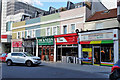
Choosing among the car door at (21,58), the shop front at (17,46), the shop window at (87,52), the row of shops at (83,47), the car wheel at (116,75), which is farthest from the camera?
the shop front at (17,46)

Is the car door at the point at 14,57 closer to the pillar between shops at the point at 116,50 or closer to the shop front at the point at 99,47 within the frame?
the shop front at the point at 99,47

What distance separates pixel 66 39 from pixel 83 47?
296cm

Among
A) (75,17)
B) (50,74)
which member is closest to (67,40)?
(75,17)

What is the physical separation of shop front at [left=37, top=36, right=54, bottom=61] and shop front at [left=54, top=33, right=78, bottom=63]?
42.9 inches

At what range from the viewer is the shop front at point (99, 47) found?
13.9 metres

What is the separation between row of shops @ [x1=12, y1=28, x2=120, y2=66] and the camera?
14164mm

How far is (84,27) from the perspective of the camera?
17297 millimetres

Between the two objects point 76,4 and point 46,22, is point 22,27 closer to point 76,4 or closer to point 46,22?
point 46,22

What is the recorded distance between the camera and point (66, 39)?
18547mm

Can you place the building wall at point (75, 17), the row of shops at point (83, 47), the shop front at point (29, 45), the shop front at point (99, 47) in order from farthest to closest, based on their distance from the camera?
the shop front at point (29, 45) < the building wall at point (75, 17) < the row of shops at point (83, 47) < the shop front at point (99, 47)

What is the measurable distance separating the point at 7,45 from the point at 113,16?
105 feet

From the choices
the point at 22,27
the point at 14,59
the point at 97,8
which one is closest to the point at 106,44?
the point at 97,8

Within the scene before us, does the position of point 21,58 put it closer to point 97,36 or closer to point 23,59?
point 23,59

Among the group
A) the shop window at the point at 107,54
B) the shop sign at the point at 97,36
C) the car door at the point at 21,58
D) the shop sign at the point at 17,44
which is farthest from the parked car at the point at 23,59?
the shop sign at the point at 17,44
